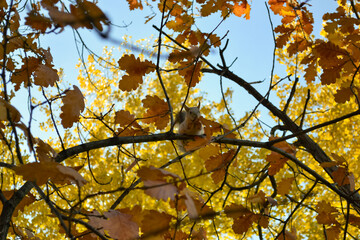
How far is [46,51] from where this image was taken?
6.46 feet

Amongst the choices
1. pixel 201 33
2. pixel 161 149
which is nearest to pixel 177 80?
pixel 161 149

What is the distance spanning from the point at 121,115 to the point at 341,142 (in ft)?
15.3

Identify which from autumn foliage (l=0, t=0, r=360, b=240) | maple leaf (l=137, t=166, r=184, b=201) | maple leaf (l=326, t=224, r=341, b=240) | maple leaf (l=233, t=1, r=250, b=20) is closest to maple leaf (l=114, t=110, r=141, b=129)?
autumn foliage (l=0, t=0, r=360, b=240)

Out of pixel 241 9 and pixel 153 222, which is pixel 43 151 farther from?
pixel 241 9

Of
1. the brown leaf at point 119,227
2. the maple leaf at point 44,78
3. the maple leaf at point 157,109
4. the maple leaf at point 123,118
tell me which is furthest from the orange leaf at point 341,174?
the maple leaf at point 44,78

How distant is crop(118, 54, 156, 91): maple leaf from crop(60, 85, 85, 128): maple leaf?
41cm

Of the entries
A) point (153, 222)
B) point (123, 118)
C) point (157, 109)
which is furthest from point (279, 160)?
point (153, 222)

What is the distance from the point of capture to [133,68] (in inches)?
76.7

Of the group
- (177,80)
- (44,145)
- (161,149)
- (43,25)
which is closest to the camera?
(44,145)

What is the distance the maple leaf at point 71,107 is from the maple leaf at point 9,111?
29 cm

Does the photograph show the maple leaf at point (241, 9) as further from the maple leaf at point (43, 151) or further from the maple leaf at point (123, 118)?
the maple leaf at point (43, 151)

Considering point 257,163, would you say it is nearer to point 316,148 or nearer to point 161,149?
point 161,149

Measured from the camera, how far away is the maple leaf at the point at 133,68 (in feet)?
6.37

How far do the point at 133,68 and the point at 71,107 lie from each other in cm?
51
